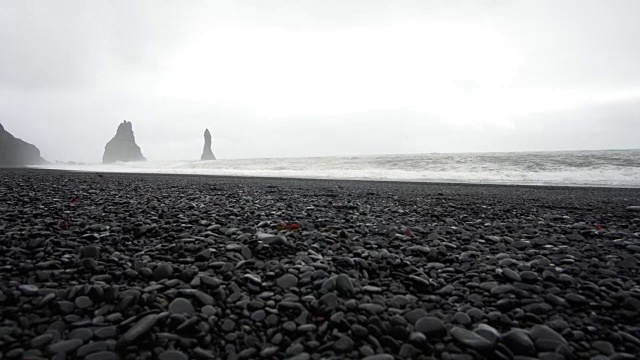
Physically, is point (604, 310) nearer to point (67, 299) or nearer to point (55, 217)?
point (67, 299)

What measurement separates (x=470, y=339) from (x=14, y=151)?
119358 millimetres

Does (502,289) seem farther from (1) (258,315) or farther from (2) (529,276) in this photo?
(1) (258,315)

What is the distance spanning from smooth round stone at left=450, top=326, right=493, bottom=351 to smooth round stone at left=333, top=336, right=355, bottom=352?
Answer: 79 cm

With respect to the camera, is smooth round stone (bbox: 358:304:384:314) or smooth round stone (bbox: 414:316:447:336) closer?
smooth round stone (bbox: 414:316:447:336)

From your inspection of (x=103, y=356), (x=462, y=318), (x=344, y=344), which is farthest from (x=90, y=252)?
(x=462, y=318)

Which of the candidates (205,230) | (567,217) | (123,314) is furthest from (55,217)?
(567,217)

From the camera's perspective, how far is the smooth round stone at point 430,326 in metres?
2.27

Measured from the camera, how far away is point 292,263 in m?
3.53

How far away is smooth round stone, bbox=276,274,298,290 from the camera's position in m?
2.97

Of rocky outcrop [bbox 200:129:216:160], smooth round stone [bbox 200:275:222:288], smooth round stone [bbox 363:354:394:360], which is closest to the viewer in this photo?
smooth round stone [bbox 363:354:394:360]

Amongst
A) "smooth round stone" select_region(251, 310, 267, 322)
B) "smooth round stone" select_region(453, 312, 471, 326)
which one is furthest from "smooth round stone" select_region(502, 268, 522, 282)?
"smooth round stone" select_region(251, 310, 267, 322)

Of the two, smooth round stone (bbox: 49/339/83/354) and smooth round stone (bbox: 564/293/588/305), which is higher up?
smooth round stone (bbox: 49/339/83/354)

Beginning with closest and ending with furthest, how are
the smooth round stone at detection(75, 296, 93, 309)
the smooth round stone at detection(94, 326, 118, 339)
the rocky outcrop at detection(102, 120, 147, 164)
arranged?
the smooth round stone at detection(94, 326, 118, 339), the smooth round stone at detection(75, 296, 93, 309), the rocky outcrop at detection(102, 120, 147, 164)

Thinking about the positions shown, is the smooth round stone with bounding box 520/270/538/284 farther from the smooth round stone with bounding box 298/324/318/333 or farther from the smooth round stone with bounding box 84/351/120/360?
the smooth round stone with bounding box 84/351/120/360
